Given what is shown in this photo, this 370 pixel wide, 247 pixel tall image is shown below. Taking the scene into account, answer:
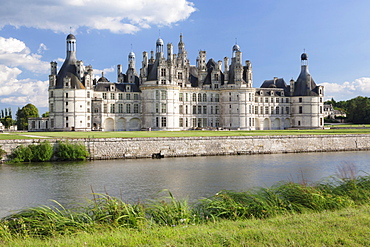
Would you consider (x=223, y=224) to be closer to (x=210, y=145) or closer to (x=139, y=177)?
(x=139, y=177)

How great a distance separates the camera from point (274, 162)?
29.6 metres

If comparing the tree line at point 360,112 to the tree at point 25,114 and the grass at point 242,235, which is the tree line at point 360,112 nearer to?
the tree at point 25,114

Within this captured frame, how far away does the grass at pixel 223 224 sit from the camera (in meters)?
7.61

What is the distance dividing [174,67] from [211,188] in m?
46.9

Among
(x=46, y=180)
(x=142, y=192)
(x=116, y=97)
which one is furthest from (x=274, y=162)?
(x=116, y=97)

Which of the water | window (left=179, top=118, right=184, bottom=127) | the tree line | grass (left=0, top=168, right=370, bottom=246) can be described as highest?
the tree line

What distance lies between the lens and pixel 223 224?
9.02 metres

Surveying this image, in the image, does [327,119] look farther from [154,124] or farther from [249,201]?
[249,201]

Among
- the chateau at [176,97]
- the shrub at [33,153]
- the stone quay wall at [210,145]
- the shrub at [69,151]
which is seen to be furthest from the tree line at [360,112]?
the shrub at [33,153]

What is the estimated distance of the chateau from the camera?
193 feet

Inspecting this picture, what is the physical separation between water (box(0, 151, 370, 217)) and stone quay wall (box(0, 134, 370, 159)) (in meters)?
1.95

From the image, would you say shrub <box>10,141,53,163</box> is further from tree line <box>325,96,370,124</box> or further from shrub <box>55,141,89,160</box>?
tree line <box>325,96,370,124</box>

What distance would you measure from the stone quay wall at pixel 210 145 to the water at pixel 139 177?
195cm

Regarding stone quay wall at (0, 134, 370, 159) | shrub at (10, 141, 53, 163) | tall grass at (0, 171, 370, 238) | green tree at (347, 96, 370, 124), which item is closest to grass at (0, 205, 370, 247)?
tall grass at (0, 171, 370, 238)
